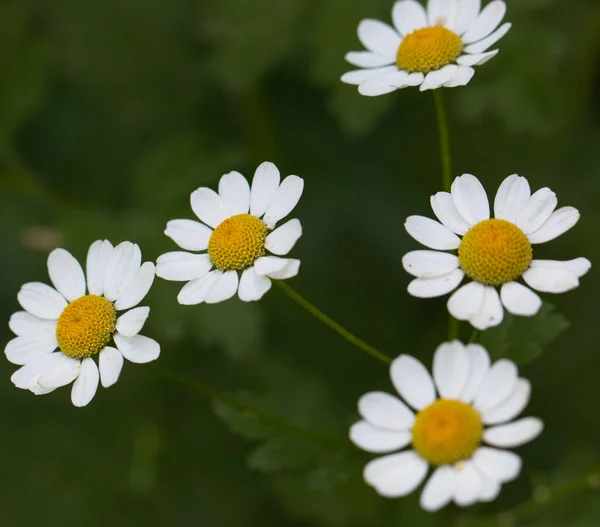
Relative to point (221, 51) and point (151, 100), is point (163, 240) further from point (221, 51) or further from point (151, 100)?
point (151, 100)

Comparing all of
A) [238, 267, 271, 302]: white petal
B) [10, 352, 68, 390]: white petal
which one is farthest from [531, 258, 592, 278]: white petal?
[10, 352, 68, 390]: white petal

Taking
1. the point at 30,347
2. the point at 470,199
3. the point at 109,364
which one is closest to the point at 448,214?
the point at 470,199

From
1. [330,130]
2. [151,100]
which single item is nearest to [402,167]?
[330,130]

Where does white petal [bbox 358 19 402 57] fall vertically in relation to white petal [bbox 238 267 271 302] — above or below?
above

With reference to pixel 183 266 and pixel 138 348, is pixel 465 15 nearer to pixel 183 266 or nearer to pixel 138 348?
pixel 183 266

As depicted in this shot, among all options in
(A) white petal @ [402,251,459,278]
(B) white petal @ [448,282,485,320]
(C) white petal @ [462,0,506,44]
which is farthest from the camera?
(C) white petal @ [462,0,506,44]

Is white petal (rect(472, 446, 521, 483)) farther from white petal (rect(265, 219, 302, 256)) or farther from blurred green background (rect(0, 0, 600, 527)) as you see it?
blurred green background (rect(0, 0, 600, 527))
